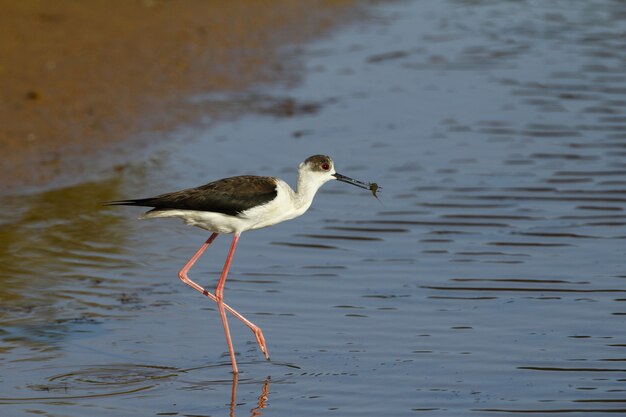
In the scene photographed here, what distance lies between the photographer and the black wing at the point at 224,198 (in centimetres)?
638

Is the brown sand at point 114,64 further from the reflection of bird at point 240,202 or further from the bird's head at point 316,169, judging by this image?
the bird's head at point 316,169

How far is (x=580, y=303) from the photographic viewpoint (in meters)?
6.69

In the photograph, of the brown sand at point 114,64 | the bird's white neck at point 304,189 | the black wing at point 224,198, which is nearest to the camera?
the black wing at point 224,198

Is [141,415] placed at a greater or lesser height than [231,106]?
lesser

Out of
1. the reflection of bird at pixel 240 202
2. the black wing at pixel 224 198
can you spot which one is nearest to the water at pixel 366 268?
the reflection of bird at pixel 240 202

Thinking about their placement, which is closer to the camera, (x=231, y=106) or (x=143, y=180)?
(x=143, y=180)

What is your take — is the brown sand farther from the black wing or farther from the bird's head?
the bird's head

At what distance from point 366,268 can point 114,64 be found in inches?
210

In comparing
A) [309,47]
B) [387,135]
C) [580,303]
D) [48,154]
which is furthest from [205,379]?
[309,47]

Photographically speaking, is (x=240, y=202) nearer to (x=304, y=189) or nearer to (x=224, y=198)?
(x=224, y=198)

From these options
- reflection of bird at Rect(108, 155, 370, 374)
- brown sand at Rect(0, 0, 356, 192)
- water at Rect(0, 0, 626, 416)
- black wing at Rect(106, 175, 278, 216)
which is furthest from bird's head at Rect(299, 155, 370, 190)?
brown sand at Rect(0, 0, 356, 192)

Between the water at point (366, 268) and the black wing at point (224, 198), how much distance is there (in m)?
0.70

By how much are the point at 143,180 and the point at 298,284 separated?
8.32ft

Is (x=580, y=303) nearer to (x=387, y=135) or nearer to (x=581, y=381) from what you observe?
(x=581, y=381)
